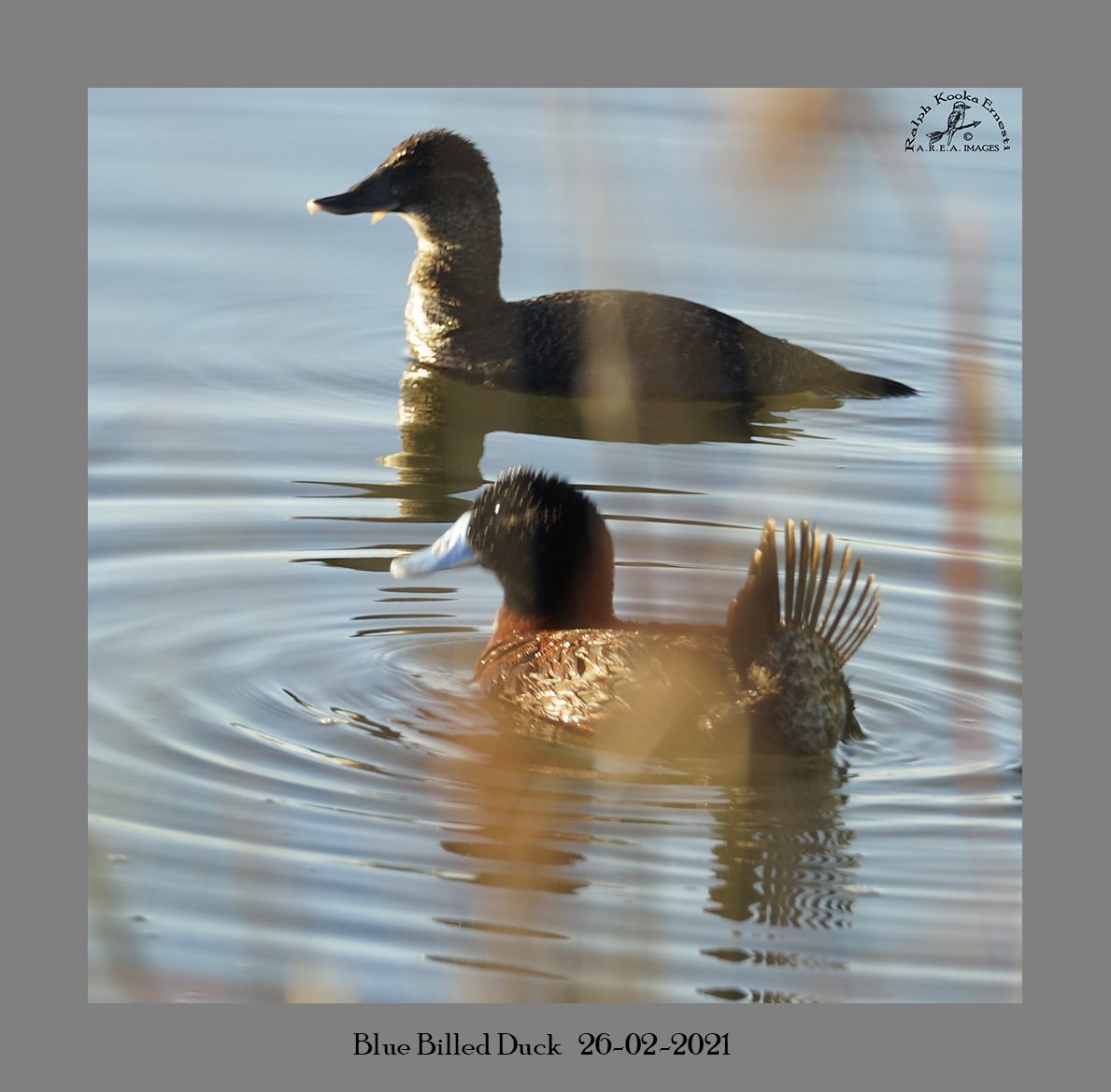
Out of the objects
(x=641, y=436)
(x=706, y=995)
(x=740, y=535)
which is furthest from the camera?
(x=641, y=436)

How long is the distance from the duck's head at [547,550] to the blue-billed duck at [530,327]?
290cm

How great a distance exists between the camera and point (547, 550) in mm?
7633

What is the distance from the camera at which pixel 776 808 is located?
649 centimetres

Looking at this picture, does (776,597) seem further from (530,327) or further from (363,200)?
(363,200)

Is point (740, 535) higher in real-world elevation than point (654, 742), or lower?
higher

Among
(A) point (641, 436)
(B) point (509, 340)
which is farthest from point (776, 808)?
(B) point (509, 340)

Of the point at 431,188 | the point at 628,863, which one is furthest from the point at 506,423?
the point at 628,863

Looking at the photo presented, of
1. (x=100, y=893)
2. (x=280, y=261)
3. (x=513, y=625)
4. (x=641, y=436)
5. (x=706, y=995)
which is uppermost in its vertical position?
(x=280, y=261)

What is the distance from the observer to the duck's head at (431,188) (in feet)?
Result: 37.2

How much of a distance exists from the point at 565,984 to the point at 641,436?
478 centimetres

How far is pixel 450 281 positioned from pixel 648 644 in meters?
5.00

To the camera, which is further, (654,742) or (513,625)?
(513,625)

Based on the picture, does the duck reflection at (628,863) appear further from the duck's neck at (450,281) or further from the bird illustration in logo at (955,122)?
the duck's neck at (450,281)

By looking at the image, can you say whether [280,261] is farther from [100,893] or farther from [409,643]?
[100,893]
